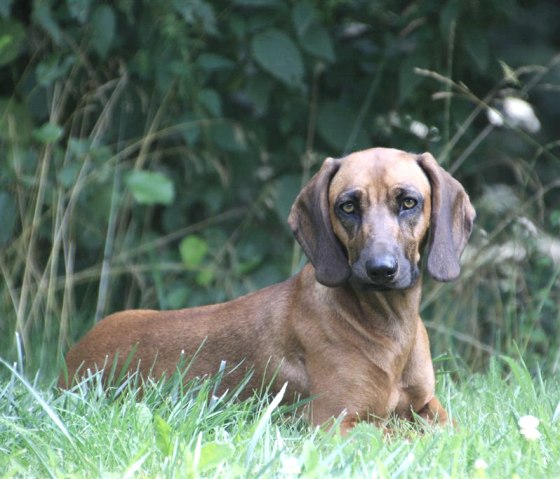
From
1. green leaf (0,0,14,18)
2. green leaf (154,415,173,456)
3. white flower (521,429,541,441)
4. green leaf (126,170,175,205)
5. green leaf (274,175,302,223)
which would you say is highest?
green leaf (0,0,14,18)

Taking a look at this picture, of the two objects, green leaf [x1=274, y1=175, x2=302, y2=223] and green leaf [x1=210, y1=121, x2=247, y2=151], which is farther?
green leaf [x1=210, y1=121, x2=247, y2=151]

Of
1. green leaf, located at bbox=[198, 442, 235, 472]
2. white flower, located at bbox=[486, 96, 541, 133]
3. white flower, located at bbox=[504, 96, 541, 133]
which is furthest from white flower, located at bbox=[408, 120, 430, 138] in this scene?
green leaf, located at bbox=[198, 442, 235, 472]

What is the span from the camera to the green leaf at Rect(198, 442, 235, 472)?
2719 millimetres

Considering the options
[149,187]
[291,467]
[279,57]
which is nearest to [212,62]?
[279,57]

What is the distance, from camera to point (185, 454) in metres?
2.74

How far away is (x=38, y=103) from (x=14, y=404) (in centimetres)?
285

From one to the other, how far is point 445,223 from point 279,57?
1.86m

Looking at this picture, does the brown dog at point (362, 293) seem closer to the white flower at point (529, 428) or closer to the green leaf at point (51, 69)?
the white flower at point (529, 428)

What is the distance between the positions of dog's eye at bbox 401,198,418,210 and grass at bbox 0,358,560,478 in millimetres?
642

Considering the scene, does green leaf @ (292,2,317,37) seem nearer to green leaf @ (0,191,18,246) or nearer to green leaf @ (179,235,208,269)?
green leaf @ (179,235,208,269)

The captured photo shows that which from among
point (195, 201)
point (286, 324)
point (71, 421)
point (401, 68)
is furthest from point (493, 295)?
point (71, 421)

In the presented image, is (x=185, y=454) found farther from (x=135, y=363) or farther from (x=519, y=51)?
(x=519, y=51)

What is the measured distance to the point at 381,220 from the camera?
372 centimetres

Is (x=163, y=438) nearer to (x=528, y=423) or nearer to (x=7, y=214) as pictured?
(x=528, y=423)
